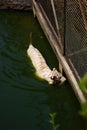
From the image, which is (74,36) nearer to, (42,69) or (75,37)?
(75,37)

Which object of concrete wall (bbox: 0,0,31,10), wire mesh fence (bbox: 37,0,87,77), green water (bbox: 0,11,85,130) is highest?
wire mesh fence (bbox: 37,0,87,77)

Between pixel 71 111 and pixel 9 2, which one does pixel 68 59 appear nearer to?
pixel 71 111

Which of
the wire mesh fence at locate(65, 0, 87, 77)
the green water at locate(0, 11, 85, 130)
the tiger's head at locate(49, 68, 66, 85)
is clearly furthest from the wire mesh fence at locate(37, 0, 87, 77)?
the green water at locate(0, 11, 85, 130)

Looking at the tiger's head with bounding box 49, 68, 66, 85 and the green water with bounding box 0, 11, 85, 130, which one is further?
the tiger's head with bounding box 49, 68, 66, 85

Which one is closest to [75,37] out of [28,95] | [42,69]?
[42,69]

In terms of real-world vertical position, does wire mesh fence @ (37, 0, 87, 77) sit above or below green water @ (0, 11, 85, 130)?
above

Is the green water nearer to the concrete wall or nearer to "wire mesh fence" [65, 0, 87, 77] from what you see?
"wire mesh fence" [65, 0, 87, 77]

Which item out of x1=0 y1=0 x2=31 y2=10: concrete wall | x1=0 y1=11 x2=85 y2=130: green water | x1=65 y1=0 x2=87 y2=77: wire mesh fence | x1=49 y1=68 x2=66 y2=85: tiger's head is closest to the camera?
x1=0 y1=11 x2=85 y2=130: green water
